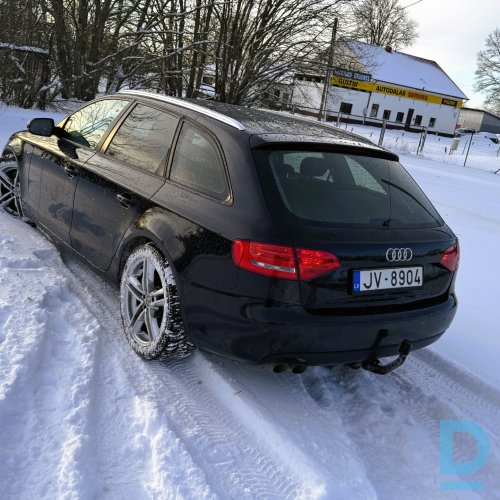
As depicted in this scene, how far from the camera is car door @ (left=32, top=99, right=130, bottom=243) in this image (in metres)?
3.95

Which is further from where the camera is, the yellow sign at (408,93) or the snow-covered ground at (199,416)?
the yellow sign at (408,93)

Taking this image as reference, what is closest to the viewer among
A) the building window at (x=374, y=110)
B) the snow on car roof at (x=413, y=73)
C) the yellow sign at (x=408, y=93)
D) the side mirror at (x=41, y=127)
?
the side mirror at (x=41, y=127)

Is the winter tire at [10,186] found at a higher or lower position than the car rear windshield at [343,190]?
lower

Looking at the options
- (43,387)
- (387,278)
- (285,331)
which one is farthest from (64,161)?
(387,278)

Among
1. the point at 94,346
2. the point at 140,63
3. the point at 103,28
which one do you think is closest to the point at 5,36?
the point at 103,28

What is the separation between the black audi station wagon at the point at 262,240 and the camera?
253 centimetres

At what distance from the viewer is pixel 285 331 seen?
8.25 ft

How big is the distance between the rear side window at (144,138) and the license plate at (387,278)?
146 cm

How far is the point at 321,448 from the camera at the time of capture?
255 cm

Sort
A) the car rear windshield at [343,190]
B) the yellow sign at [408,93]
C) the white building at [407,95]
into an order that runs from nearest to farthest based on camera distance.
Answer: the car rear windshield at [343,190]
the yellow sign at [408,93]
the white building at [407,95]

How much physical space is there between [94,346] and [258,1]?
19.0m

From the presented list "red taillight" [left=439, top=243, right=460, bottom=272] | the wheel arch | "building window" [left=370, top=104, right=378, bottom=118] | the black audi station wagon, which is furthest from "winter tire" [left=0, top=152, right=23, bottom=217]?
"building window" [left=370, top=104, right=378, bottom=118]

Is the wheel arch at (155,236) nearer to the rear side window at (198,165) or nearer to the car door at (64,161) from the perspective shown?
the rear side window at (198,165)

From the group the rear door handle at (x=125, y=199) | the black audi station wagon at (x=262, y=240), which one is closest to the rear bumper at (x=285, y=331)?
the black audi station wagon at (x=262, y=240)
